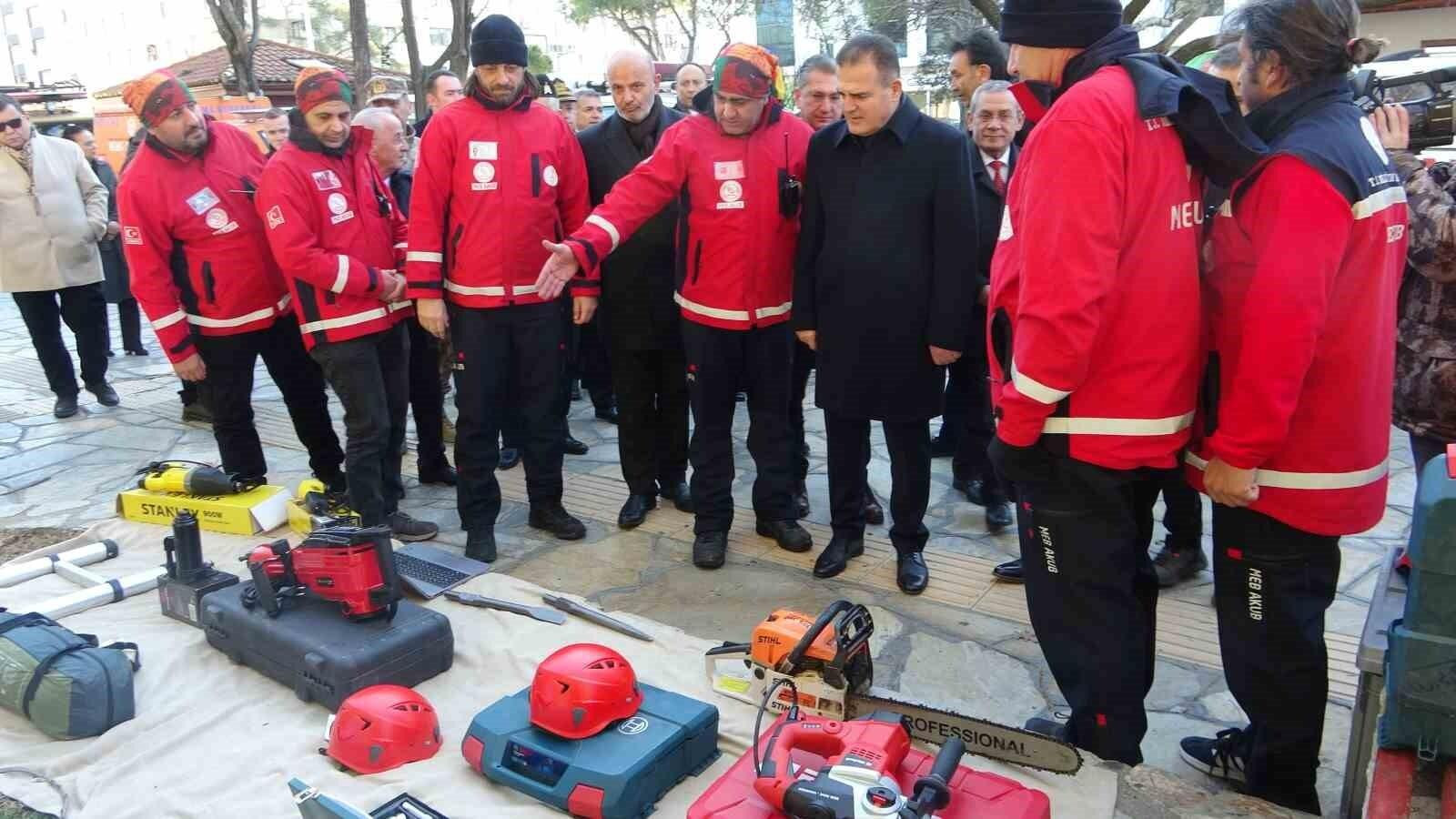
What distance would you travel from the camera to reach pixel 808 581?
14.1 ft

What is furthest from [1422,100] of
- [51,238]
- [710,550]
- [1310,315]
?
[51,238]

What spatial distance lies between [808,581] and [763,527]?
0.51 metres

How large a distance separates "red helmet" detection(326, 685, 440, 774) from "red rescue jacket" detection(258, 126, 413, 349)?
198 cm

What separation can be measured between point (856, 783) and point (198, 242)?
3994mm

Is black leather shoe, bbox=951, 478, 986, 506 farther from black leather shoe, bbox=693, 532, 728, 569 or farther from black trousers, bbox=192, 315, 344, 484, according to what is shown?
black trousers, bbox=192, 315, 344, 484

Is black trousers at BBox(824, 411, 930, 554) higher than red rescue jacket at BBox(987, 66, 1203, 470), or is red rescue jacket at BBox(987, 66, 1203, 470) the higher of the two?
red rescue jacket at BBox(987, 66, 1203, 470)

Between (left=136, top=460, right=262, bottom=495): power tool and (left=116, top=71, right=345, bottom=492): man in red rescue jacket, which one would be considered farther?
(left=136, top=460, right=262, bottom=495): power tool

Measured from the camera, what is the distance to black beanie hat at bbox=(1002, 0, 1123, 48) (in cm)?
248

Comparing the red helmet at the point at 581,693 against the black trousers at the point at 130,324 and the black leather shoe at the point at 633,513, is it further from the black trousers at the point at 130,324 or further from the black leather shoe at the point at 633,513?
the black trousers at the point at 130,324

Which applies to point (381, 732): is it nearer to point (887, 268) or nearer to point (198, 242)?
point (887, 268)

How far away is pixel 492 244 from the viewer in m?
4.39

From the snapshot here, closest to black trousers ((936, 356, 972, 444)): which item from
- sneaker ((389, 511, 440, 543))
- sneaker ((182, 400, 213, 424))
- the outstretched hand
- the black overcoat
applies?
the black overcoat

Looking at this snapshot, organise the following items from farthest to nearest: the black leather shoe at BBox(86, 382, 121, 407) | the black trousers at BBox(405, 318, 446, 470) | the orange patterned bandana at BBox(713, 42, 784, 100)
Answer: the black leather shoe at BBox(86, 382, 121, 407)
the black trousers at BBox(405, 318, 446, 470)
the orange patterned bandana at BBox(713, 42, 784, 100)

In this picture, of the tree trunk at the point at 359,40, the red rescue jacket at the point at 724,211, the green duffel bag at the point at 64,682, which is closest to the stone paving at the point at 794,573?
the red rescue jacket at the point at 724,211
